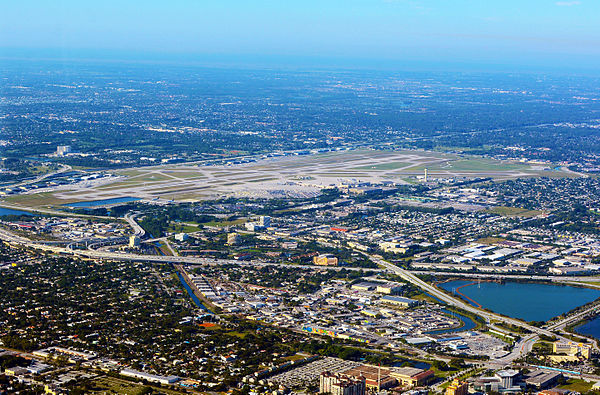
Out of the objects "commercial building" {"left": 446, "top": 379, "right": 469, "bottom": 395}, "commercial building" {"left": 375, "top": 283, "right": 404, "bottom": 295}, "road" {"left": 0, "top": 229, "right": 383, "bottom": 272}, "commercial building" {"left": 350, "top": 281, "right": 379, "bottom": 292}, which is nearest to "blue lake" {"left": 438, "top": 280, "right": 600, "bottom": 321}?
"commercial building" {"left": 375, "top": 283, "right": 404, "bottom": 295}

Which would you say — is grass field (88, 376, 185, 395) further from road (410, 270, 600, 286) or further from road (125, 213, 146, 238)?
road (125, 213, 146, 238)

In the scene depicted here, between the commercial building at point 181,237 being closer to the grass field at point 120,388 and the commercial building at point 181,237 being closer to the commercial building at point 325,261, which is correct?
the commercial building at point 325,261

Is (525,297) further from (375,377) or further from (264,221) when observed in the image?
(264,221)

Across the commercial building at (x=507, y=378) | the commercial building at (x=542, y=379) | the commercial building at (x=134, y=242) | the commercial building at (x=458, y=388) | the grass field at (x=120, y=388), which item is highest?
the commercial building at (x=458, y=388)

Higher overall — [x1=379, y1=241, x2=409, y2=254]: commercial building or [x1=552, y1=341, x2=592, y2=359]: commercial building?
[x1=552, y1=341, x2=592, y2=359]: commercial building

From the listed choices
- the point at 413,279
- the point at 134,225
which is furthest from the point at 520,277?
the point at 134,225

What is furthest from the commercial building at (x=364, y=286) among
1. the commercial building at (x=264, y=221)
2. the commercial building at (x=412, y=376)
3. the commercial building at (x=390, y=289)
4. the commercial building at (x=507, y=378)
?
the commercial building at (x=264, y=221)
